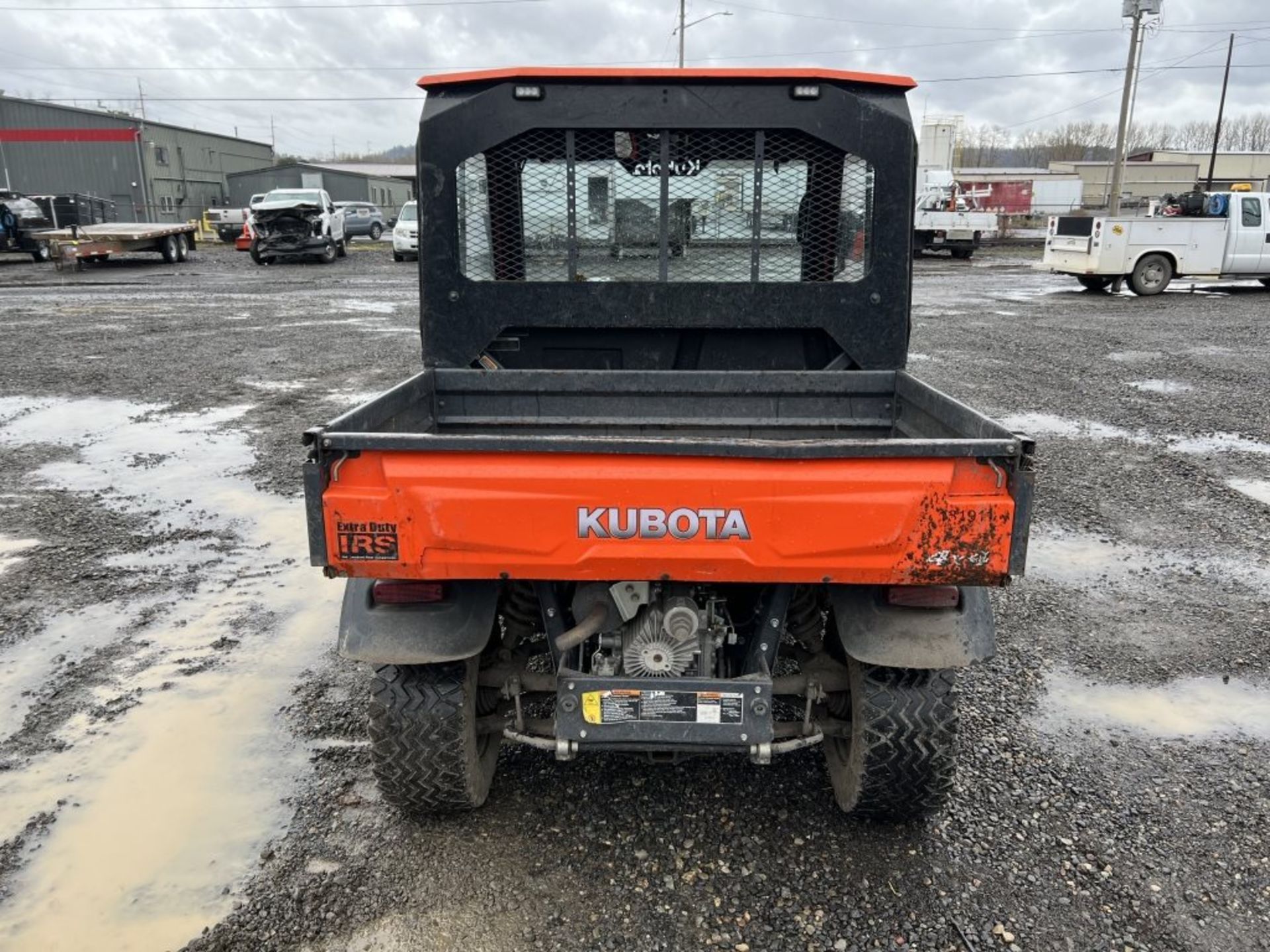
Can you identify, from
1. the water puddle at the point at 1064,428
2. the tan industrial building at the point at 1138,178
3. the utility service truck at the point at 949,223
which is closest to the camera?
the water puddle at the point at 1064,428

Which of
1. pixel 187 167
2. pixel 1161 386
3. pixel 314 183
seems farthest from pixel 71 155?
pixel 1161 386

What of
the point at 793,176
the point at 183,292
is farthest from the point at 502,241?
the point at 183,292

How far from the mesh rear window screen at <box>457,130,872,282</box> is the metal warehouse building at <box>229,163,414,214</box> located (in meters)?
53.7

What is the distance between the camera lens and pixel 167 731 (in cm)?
373

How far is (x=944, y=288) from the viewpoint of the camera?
73.3ft

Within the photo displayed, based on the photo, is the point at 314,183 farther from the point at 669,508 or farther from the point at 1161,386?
the point at 669,508

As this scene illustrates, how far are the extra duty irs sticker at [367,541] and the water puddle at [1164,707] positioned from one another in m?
2.76

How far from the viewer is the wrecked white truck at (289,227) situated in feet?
87.7

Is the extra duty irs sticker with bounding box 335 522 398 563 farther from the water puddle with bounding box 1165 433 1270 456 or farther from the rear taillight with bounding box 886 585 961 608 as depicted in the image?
the water puddle with bounding box 1165 433 1270 456

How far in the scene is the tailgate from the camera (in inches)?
97.7

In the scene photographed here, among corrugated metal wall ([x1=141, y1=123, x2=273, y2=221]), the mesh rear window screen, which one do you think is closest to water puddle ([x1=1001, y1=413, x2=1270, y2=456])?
the mesh rear window screen

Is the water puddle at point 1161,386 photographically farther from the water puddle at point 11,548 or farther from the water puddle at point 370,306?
the water puddle at point 370,306

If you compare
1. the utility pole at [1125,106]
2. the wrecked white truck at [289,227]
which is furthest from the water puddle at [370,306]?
the utility pole at [1125,106]

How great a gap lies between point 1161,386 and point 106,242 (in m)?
25.8
